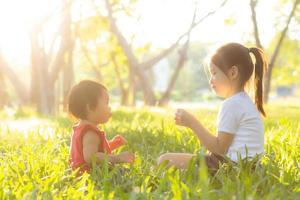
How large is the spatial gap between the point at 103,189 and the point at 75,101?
0.92 metres

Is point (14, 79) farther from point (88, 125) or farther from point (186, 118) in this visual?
point (186, 118)

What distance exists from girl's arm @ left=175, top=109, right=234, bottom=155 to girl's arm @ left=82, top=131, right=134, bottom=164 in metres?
0.44

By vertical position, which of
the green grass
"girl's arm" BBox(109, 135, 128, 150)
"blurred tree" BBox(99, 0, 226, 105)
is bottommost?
the green grass

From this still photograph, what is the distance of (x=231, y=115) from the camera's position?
12.7 ft

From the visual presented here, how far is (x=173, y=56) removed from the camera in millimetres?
97312

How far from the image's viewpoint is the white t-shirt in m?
3.88

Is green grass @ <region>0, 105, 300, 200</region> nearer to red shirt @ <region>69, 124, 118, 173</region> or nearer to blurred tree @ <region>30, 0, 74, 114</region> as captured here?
red shirt @ <region>69, 124, 118, 173</region>

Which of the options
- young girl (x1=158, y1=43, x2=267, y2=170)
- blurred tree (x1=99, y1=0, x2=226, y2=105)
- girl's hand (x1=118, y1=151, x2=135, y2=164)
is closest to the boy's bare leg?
young girl (x1=158, y1=43, x2=267, y2=170)

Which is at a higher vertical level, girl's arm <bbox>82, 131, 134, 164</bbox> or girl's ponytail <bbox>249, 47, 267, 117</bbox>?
girl's ponytail <bbox>249, 47, 267, 117</bbox>

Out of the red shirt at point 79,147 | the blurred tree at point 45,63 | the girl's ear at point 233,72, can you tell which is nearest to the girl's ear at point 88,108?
the red shirt at point 79,147

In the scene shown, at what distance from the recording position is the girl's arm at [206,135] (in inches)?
151

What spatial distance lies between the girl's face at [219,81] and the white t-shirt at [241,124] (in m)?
0.08

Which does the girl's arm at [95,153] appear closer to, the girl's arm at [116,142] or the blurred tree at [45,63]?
the girl's arm at [116,142]

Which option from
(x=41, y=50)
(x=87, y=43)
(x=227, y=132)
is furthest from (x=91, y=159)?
(x=87, y=43)
